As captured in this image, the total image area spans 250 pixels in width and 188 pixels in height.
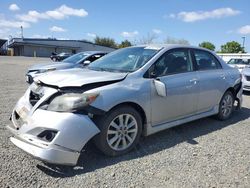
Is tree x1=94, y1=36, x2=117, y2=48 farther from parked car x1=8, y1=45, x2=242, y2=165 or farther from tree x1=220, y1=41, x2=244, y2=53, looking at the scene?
parked car x1=8, y1=45, x2=242, y2=165

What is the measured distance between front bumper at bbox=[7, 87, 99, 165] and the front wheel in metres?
3.37

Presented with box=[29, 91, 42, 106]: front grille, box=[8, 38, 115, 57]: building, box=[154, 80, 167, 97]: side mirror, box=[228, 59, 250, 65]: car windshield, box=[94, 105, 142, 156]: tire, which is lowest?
box=[94, 105, 142, 156]: tire

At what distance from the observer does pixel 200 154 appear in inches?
158

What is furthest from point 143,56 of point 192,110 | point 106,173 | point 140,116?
point 106,173

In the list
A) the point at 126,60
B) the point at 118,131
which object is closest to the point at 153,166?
the point at 118,131

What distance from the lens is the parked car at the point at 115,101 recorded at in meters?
3.25

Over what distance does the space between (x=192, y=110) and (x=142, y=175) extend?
2.05m

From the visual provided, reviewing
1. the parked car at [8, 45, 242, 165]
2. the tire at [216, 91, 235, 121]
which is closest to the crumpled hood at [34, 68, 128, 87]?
the parked car at [8, 45, 242, 165]

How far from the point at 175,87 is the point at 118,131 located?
130cm

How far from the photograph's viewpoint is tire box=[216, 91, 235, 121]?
577 centimetres

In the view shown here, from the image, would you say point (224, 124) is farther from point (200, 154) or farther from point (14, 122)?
A: point (14, 122)

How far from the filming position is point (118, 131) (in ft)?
12.4

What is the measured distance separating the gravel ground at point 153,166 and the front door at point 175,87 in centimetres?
46

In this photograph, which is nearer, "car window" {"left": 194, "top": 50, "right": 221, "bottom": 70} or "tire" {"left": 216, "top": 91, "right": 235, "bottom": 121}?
"car window" {"left": 194, "top": 50, "right": 221, "bottom": 70}
